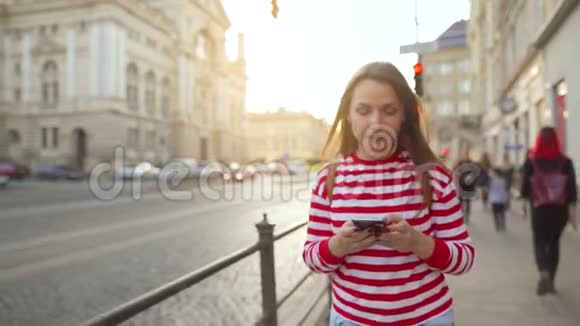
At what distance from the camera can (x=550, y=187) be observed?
538 centimetres

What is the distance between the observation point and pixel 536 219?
218 inches

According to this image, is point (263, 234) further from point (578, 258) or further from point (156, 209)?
point (156, 209)

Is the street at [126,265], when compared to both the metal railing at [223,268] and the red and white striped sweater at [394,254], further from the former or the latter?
the red and white striped sweater at [394,254]

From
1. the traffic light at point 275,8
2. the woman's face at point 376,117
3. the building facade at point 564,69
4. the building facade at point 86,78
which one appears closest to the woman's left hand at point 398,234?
the woman's face at point 376,117

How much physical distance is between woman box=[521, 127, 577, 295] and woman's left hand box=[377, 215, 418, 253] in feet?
14.9

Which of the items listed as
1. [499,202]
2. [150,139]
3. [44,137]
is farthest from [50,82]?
[499,202]

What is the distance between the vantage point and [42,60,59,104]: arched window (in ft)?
151

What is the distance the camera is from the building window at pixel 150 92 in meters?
49.9

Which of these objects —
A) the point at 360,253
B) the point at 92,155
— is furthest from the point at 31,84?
the point at 360,253

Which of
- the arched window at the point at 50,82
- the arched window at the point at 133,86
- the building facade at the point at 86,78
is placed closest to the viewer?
the building facade at the point at 86,78

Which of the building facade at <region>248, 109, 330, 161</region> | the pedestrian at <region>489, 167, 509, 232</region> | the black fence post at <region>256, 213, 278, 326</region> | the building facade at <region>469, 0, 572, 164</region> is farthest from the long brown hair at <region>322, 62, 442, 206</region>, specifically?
the building facade at <region>248, 109, 330, 161</region>

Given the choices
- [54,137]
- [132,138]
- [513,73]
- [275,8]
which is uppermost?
[513,73]

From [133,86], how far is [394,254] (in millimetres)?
48920

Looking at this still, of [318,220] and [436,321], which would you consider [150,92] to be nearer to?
[318,220]
